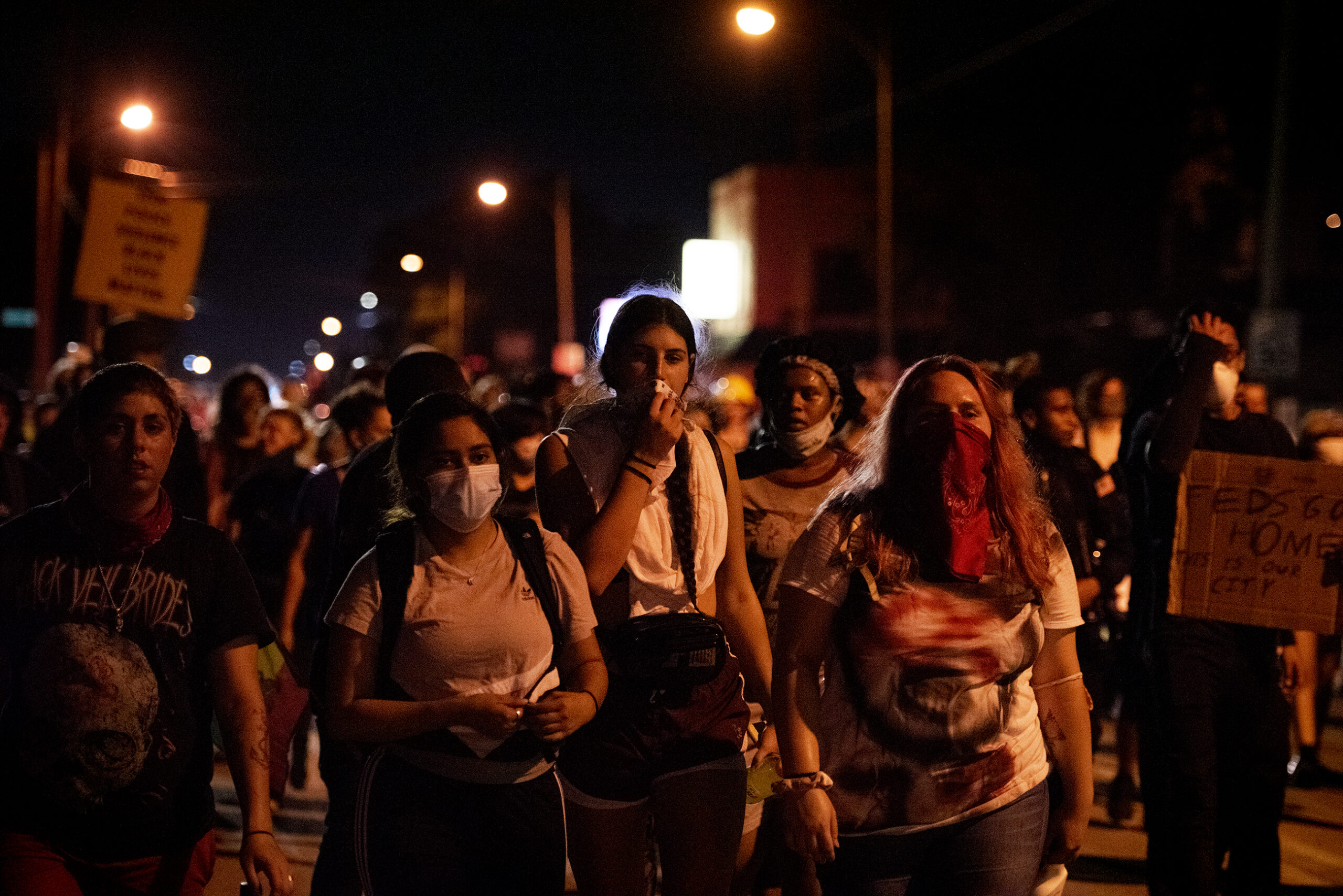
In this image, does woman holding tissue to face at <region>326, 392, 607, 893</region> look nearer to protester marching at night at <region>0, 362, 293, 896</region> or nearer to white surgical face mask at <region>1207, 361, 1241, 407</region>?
protester marching at night at <region>0, 362, 293, 896</region>

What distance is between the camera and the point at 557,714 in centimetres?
325

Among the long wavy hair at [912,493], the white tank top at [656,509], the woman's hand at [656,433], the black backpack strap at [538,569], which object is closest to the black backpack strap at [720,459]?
the white tank top at [656,509]

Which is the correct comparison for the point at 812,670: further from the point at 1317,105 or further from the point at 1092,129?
the point at 1092,129

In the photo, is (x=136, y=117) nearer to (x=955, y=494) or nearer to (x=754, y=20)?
(x=754, y=20)

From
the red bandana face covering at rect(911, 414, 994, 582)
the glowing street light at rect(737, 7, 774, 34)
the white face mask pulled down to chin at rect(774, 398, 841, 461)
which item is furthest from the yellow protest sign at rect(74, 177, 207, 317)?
the red bandana face covering at rect(911, 414, 994, 582)

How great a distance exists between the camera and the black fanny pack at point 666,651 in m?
3.71

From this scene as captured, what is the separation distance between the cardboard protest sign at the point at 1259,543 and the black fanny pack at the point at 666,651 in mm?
2280

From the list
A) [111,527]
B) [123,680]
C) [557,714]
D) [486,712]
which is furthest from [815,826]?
[111,527]

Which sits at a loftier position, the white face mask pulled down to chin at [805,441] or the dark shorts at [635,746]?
the white face mask pulled down to chin at [805,441]

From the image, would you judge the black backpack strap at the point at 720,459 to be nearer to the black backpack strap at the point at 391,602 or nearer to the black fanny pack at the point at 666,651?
the black fanny pack at the point at 666,651

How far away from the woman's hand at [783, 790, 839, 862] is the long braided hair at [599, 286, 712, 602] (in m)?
0.77

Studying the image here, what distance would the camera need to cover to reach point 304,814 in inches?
296

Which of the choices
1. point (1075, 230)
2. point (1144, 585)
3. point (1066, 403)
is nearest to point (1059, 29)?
point (1066, 403)

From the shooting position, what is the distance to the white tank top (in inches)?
153
